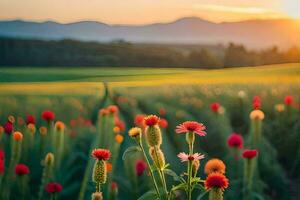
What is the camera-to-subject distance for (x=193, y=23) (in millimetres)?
2588

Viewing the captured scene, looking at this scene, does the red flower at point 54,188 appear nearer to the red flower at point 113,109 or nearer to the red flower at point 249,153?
the red flower at point 113,109

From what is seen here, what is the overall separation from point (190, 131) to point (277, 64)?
794 millimetres

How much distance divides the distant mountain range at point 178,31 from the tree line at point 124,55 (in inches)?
1.0

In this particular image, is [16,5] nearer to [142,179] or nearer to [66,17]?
[66,17]

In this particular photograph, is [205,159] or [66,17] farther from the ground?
[66,17]

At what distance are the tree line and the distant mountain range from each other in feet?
0.09


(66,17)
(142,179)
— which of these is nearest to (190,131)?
(142,179)

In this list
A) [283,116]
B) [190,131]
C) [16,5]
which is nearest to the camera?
[190,131]

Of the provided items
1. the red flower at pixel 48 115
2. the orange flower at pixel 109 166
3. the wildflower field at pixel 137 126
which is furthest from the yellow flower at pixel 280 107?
the red flower at pixel 48 115

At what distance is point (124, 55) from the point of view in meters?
2.54

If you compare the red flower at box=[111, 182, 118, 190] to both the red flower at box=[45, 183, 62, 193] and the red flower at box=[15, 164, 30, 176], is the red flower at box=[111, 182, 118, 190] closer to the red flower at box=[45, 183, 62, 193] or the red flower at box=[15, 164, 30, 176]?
the red flower at box=[45, 183, 62, 193]

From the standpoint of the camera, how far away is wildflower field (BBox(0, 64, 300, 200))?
2.49 meters

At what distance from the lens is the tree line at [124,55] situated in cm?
251

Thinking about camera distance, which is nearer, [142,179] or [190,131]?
[190,131]
